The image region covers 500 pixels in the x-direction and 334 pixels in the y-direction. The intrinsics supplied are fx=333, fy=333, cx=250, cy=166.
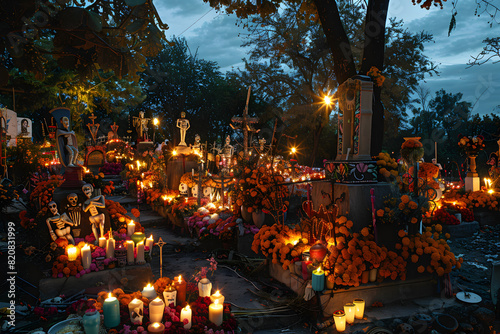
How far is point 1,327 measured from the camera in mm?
4301

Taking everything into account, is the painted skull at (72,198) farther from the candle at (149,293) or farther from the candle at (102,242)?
the candle at (149,293)

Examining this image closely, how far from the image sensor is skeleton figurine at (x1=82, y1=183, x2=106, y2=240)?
678 cm

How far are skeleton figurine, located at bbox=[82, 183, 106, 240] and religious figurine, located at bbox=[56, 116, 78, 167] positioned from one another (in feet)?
2.87

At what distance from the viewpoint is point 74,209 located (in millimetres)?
6918

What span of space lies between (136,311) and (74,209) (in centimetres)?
343

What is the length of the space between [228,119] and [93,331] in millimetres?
29361

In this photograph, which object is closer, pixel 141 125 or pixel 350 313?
pixel 350 313

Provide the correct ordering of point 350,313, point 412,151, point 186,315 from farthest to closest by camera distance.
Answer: point 412,151
point 350,313
point 186,315

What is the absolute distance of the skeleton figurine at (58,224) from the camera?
6340 millimetres

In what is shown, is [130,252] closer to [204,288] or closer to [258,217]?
[204,288]

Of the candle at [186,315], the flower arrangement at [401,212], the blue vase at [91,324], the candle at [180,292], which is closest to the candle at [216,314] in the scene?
the candle at [186,315]

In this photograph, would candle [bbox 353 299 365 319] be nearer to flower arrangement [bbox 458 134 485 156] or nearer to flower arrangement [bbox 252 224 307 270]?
flower arrangement [bbox 252 224 307 270]

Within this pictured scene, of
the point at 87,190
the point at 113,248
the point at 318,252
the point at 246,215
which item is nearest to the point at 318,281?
the point at 318,252

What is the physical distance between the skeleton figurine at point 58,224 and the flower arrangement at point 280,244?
12.4ft
